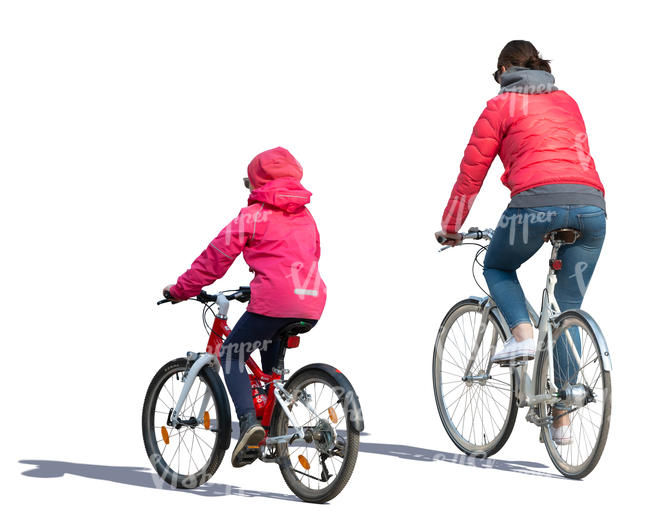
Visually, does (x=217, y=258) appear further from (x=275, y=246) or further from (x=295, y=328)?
(x=295, y=328)

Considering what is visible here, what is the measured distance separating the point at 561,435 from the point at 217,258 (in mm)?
2750

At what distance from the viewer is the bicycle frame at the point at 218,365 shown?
8.59 metres

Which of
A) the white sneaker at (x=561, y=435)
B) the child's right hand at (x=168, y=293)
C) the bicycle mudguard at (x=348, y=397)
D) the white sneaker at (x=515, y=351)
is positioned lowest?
the white sneaker at (x=561, y=435)

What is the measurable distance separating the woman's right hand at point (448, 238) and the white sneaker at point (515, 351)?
2.89 ft

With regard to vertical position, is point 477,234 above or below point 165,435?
above

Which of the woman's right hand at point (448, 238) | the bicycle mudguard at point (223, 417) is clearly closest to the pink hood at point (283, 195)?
the bicycle mudguard at point (223, 417)

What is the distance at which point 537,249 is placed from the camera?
9281 mm

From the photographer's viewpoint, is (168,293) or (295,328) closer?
(295,328)

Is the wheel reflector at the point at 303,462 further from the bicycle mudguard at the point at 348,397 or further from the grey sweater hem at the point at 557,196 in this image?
the grey sweater hem at the point at 557,196

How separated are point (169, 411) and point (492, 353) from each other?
259cm

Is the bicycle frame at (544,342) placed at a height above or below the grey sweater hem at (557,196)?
below

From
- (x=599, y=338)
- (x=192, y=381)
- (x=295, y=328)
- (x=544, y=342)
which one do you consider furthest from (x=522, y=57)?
(x=192, y=381)

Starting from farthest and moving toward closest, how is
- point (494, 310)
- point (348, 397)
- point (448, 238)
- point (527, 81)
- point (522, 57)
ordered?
point (494, 310) → point (448, 238) → point (522, 57) → point (527, 81) → point (348, 397)

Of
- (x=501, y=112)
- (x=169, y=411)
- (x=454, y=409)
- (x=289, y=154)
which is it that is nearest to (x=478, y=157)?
(x=501, y=112)
